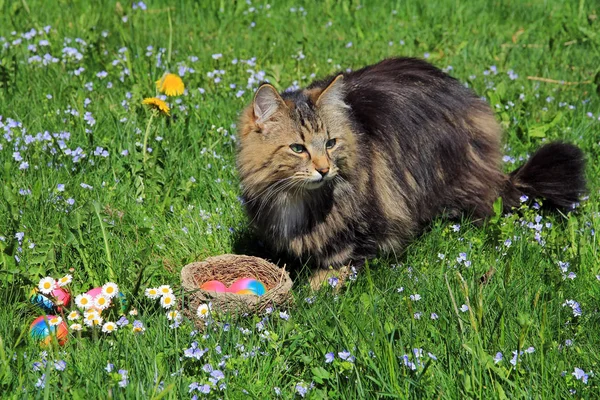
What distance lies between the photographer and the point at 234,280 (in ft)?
12.9

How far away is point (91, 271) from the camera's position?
3791mm

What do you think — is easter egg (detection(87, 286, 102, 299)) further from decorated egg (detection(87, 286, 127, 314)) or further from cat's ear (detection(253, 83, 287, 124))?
cat's ear (detection(253, 83, 287, 124))

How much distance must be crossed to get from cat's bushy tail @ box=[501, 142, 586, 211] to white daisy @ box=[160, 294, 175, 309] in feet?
7.18

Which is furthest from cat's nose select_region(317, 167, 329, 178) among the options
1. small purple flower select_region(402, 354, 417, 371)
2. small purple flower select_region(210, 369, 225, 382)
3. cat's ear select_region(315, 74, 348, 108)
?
small purple flower select_region(210, 369, 225, 382)

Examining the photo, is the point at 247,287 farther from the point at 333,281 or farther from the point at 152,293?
the point at 152,293

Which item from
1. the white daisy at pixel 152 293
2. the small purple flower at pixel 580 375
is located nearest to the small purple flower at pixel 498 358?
the small purple flower at pixel 580 375

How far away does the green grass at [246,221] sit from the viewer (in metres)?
3.00

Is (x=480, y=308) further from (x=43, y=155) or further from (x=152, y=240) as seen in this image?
(x=43, y=155)

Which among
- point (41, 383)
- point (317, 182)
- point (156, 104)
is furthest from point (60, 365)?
point (156, 104)

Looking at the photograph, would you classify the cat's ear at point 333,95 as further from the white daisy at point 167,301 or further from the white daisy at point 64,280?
the white daisy at point 64,280

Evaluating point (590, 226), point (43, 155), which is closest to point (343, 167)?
point (590, 226)

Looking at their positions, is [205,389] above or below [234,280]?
above

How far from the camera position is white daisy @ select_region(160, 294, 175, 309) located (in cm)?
334

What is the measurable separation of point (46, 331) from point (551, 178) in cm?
289
